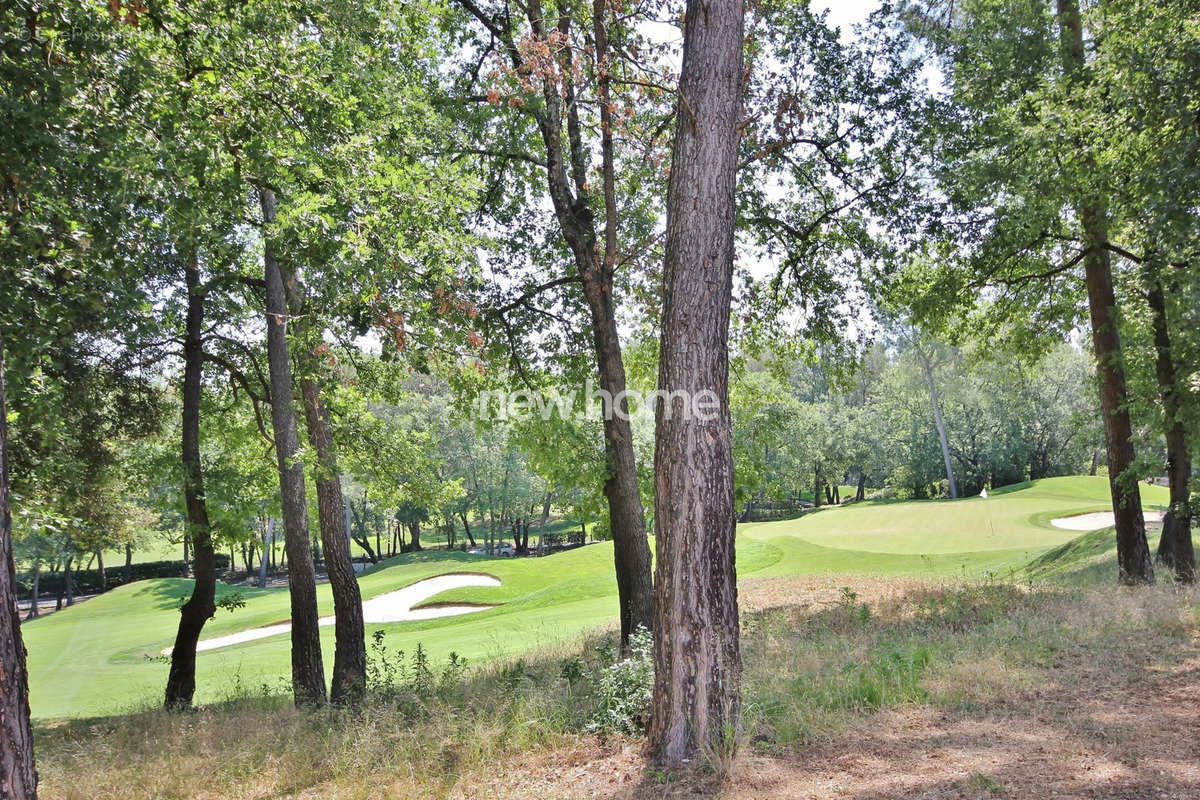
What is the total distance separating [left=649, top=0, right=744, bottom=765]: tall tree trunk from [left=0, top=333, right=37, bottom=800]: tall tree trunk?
3.60 meters

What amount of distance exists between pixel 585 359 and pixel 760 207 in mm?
3681

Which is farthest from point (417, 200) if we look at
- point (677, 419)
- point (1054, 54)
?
point (1054, 54)

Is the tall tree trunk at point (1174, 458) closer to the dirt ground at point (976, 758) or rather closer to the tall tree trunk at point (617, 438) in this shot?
the dirt ground at point (976, 758)

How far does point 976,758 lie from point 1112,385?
9481mm

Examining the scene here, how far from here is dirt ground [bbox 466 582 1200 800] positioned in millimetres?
3818

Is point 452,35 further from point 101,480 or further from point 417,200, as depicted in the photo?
point 101,480

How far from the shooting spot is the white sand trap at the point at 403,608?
2297cm

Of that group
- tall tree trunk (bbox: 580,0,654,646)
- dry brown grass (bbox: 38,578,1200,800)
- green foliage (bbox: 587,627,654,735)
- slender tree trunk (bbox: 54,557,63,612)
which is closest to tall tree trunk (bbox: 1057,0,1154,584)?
dry brown grass (bbox: 38,578,1200,800)

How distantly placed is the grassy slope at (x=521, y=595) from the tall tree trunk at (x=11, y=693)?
10.1 metres

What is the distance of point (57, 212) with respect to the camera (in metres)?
6.43

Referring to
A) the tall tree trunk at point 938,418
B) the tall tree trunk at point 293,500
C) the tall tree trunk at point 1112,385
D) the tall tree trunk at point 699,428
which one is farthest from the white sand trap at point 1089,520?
the tall tree trunk at point 699,428

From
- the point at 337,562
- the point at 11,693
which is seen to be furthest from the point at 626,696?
the point at 337,562

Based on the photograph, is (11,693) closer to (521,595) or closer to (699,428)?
(699,428)

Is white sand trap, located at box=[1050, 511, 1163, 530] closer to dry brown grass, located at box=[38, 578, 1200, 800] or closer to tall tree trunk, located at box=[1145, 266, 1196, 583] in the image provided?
tall tree trunk, located at box=[1145, 266, 1196, 583]
